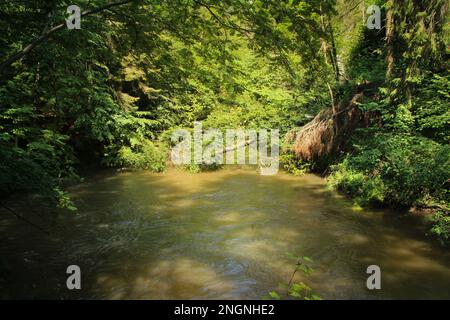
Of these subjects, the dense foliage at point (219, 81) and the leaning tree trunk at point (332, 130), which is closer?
the dense foliage at point (219, 81)

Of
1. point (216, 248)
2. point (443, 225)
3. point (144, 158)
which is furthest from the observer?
point (144, 158)

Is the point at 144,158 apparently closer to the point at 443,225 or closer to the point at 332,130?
the point at 332,130

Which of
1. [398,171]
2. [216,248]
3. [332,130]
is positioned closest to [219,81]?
[216,248]

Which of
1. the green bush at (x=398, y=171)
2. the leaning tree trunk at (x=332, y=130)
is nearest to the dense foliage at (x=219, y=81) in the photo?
the green bush at (x=398, y=171)

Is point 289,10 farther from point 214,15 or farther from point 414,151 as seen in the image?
point 414,151

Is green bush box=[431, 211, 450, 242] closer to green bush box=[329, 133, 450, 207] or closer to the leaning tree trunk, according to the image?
green bush box=[329, 133, 450, 207]

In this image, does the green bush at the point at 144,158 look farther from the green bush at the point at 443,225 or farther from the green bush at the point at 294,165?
the green bush at the point at 443,225

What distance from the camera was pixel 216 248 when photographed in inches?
308

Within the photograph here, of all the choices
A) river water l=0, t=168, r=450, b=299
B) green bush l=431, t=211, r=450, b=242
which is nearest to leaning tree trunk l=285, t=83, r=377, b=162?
river water l=0, t=168, r=450, b=299

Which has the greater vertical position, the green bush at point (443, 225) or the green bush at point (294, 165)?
the green bush at point (294, 165)

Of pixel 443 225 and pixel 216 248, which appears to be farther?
pixel 216 248

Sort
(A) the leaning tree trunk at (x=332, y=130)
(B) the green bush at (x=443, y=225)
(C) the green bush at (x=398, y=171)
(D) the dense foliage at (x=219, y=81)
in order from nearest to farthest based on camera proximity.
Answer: (D) the dense foliage at (x=219, y=81) → (B) the green bush at (x=443, y=225) → (C) the green bush at (x=398, y=171) → (A) the leaning tree trunk at (x=332, y=130)

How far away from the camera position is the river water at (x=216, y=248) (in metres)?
6.14

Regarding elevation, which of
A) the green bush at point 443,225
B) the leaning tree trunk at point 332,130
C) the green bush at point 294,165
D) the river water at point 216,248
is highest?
the leaning tree trunk at point 332,130
